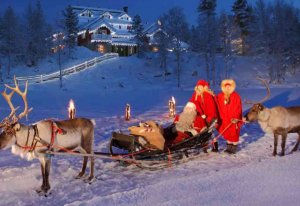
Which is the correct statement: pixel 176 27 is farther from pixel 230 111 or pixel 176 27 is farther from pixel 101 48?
pixel 230 111

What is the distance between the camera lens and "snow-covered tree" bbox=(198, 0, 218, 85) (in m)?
44.8

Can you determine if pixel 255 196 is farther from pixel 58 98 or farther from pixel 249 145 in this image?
pixel 58 98

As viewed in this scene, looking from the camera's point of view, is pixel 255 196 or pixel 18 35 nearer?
pixel 255 196

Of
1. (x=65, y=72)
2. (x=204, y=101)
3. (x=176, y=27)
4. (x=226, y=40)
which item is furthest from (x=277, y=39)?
(x=204, y=101)

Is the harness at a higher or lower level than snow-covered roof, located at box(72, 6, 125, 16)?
lower

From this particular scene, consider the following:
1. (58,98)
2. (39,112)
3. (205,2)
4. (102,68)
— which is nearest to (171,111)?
(39,112)

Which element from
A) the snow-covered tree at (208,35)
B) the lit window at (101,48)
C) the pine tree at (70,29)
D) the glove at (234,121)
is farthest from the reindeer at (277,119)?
the lit window at (101,48)

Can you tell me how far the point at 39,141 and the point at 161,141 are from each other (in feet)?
8.47

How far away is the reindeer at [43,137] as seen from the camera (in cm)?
677

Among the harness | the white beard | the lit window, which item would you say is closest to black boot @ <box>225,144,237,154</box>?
the white beard

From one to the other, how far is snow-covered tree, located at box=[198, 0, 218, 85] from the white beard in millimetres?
32893

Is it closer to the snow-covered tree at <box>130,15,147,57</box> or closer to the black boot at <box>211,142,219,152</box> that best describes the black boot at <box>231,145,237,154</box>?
the black boot at <box>211,142,219,152</box>

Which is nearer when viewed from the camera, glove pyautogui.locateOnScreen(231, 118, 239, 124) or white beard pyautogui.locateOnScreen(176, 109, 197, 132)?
white beard pyautogui.locateOnScreen(176, 109, 197, 132)

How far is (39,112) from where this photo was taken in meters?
20.8
